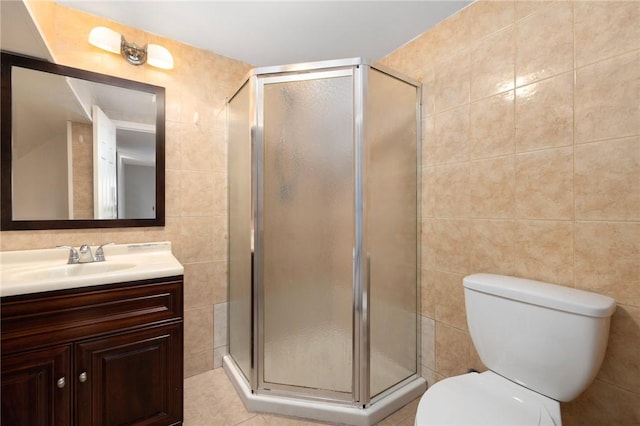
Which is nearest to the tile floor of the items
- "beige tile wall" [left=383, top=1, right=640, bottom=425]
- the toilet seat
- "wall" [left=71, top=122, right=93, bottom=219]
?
"beige tile wall" [left=383, top=1, right=640, bottom=425]

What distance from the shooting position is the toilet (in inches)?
36.4

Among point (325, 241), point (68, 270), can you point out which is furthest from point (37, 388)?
point (325, 241)

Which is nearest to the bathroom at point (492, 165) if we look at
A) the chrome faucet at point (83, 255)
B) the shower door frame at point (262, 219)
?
the chrome faucet at point (83, 255)

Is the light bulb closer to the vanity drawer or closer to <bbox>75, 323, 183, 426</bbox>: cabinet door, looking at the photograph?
the vanity drawer

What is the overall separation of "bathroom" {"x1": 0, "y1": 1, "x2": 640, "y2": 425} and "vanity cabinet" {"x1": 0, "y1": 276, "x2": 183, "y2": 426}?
595mm

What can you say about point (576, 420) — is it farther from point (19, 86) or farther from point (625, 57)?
point (19, 86)

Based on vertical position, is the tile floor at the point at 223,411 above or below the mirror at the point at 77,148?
below

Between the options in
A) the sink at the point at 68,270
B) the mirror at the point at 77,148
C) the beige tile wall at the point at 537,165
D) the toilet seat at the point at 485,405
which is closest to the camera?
the toilet seat at the point at 485,405

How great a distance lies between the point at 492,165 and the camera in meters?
1.38

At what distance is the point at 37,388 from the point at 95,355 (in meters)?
0.18

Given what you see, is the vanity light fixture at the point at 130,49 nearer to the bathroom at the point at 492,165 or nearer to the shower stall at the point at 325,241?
the bathroom at the point at 492,165

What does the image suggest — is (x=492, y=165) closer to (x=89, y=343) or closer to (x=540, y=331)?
(x=540, y=331)

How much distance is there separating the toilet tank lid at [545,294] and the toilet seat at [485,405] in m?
0.35

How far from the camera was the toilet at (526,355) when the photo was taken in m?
0.92
